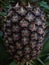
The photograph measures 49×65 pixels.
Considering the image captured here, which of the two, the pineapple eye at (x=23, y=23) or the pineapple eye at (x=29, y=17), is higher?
the pineapple eye at (x=29, y=17)

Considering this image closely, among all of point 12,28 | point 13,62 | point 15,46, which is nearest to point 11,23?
point 12,28

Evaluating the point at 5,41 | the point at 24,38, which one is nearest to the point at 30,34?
the point at 24,38

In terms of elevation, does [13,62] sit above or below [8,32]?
below

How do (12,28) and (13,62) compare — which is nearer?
(12,28)

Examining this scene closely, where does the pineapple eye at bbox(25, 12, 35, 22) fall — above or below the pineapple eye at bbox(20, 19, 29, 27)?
above

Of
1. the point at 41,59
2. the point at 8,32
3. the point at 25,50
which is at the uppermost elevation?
the point at 8,32

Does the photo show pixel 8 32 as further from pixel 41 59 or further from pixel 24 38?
pixel 41 59

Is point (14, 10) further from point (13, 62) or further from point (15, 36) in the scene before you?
point (13, 62)
